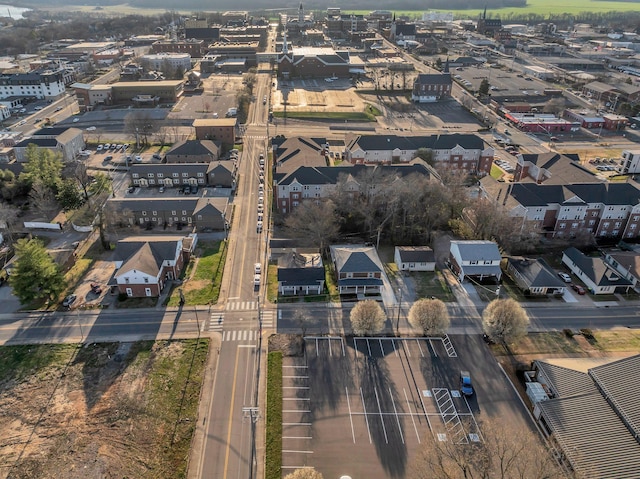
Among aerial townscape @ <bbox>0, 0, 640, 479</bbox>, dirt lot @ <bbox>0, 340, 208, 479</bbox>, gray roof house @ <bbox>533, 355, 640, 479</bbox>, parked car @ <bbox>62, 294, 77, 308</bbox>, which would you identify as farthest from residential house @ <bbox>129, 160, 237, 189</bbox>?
gray roof house @ <bbox>533, 355, 640, 479</bbox>

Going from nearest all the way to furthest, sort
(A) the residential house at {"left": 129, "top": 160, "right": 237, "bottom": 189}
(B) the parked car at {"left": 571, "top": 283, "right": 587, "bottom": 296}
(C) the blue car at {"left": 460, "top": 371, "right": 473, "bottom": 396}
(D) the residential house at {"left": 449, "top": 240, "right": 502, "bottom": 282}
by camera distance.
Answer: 1. (C) the blue car at {"left": 460, "top": 371, "right": 473, "bottom": 396}
2. (B) the parked car at {"left": 571, "top": 283, "right": 587, "bottom": 296}
3. (D) the residential house at {"left": 449, "top": 240, "right": 502, "bottom": 282}
4. (A) the residential house at {"left": 129, "top": 160, "right": 237, "bottom": 189}

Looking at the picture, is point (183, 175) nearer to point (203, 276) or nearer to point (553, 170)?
point (203, 276)

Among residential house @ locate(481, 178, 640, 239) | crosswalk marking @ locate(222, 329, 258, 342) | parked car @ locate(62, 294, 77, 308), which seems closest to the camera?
crosswalk marking @ locate(222, 329, 258, 342)

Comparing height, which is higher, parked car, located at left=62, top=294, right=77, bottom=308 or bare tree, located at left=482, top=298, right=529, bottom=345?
bare tree, located at left=482, top=298, right=529, bottom=345

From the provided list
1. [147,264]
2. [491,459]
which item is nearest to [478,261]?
[491,459]

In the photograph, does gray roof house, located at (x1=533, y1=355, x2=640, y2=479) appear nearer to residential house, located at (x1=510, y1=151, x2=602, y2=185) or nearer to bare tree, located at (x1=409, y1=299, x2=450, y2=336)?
bare tree, located at (x1=409, y1=299, x2=450, y2=336)

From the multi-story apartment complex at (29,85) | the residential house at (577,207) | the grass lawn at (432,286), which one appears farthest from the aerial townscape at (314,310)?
the multi-story apartment complex at (29,85)

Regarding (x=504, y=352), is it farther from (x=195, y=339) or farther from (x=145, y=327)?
(x=145, y=327)

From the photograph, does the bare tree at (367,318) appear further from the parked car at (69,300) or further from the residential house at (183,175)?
the residential house at (183,175)
